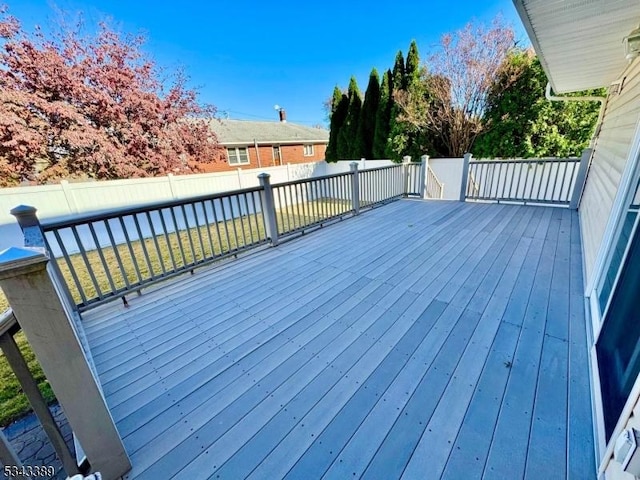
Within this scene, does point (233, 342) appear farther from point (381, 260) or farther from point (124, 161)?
point (124, 161)

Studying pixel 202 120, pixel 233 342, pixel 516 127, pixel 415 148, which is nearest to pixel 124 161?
pixel 202 120

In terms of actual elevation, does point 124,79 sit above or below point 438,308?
above

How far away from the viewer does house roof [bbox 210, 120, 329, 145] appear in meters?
14.8

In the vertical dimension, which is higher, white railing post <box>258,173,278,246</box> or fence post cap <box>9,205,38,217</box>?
fence post cap <box>9,205,38,217</box>

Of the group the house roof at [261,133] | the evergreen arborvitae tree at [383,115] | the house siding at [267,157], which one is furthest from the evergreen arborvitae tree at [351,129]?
the house siding at [267,157]

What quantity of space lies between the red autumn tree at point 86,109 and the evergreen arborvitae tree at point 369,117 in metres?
6.56

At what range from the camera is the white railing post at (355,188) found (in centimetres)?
548

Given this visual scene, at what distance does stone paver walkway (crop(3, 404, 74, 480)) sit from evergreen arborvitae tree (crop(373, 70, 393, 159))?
35.9ft

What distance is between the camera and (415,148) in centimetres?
945

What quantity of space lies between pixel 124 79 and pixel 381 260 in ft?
30.9

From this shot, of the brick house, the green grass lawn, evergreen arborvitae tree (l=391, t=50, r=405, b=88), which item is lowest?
the green grass lawn

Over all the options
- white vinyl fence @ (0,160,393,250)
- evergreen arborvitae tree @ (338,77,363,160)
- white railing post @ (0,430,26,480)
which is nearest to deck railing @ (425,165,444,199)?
evergreen arborvitae tree @ (338,77,363,160)

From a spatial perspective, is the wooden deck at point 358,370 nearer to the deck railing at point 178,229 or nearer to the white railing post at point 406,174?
the deck railing at point 178,229

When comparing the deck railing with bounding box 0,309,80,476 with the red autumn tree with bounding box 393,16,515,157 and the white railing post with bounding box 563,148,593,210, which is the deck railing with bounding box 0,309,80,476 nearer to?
the white railing post with bounding box 563,148,593,210
